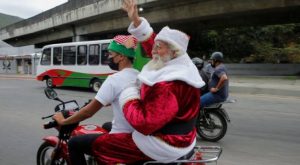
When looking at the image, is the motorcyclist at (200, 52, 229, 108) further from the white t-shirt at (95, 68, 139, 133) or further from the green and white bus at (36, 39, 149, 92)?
the green and white bus at (36, 39, 149, 92)

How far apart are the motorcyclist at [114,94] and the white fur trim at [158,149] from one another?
0.30m

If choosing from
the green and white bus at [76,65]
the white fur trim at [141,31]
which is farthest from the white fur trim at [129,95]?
the green and white bus at [76,65]

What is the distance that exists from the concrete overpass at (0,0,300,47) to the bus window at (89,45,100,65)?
232 inches

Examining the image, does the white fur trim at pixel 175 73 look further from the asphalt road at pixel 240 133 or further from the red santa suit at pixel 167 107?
the asphalt road at pixel 240 133

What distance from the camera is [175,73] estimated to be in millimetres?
3033

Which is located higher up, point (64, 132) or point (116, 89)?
point (116, 89)

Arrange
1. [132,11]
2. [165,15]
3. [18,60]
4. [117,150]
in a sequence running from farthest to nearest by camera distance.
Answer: [18,60] < [165,15] < [132,11] < [117,150]

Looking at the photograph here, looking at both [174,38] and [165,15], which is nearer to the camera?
[174,38]

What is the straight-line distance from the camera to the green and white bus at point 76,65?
19.0 metres

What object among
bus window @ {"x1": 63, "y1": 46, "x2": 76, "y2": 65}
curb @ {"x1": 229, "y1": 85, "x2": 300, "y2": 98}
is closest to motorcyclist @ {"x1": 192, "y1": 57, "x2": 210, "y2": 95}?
curb @ {"x1": 229, "y1": 85, "x2": 300, "y2": 98}

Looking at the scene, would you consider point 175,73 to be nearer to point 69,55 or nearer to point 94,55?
point 94,55

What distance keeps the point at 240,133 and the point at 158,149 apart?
5.73 meters

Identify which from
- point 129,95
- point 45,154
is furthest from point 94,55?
point 129,95

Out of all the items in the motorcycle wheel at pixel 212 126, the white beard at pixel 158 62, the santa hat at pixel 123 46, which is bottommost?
the motorcycle wheel at pixel 212 126
